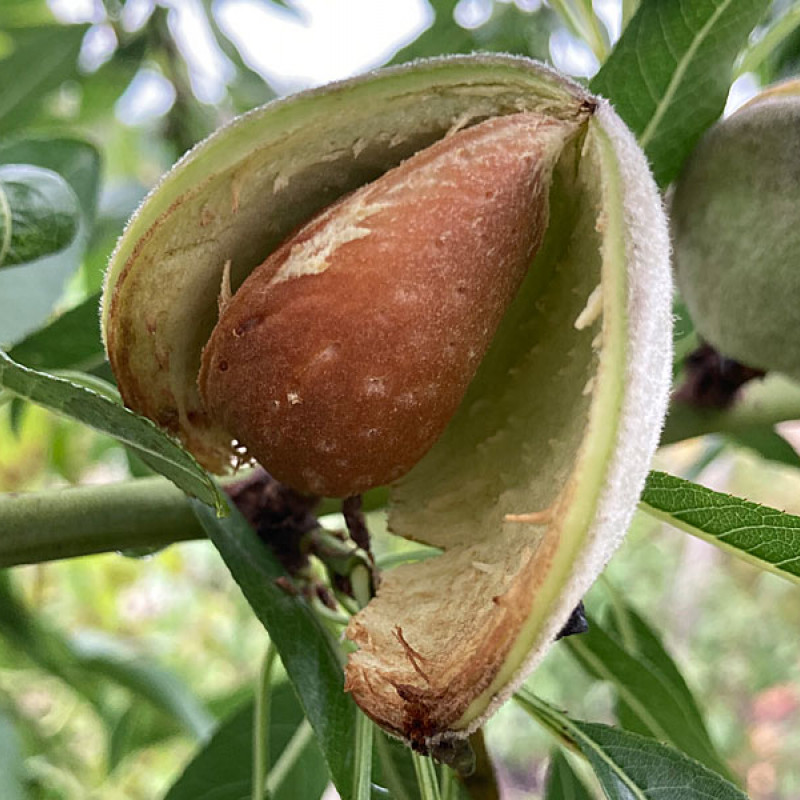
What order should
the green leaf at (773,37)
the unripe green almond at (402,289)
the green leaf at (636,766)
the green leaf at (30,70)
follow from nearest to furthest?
the unripe green almond at (402,289), the green leaf at (636,766), the green leaf at (773,37), the green leaf at (30,70)

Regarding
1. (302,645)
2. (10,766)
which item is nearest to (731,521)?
(302,645)

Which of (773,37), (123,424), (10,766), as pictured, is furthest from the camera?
(10,766)

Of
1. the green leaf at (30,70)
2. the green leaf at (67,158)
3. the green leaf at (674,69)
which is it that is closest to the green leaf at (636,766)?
the green leaf at (674,69)

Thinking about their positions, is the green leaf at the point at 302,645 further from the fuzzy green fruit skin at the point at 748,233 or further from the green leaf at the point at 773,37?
the green leaf at the point at 773,37

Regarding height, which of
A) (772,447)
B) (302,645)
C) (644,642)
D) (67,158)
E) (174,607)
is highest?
(67,158)

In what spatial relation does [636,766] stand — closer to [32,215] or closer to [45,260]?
[32,215]

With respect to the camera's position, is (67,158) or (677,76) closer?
(677,76)

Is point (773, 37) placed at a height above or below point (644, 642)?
above
